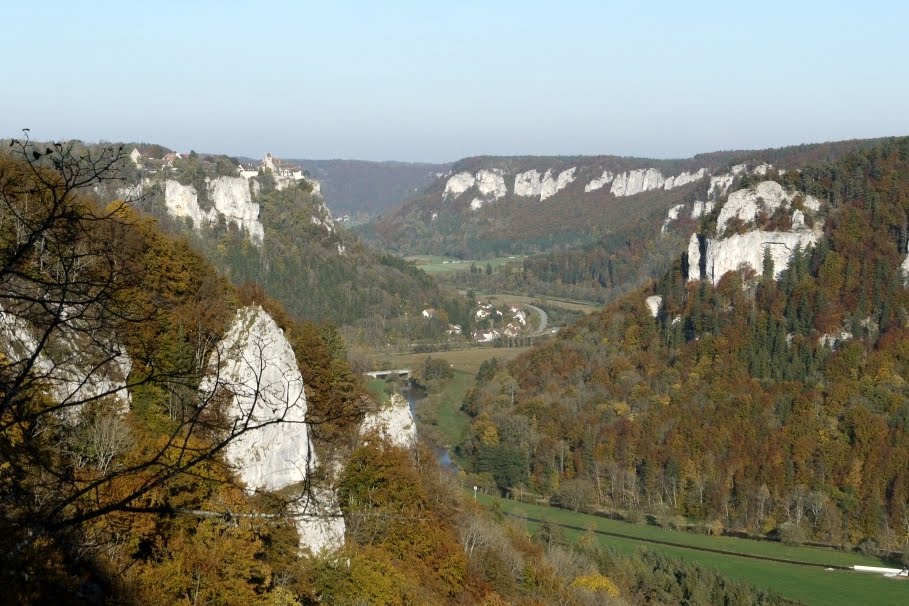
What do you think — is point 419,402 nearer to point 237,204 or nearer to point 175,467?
point 237,204

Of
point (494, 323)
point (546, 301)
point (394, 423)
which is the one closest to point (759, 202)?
point (494, 323)

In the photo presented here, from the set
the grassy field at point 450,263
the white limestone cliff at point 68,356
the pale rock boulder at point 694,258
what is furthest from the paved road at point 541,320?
the white limestone cliff at point 68,356

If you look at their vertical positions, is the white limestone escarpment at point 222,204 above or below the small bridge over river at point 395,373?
above

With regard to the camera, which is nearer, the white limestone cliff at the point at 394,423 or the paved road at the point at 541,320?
the white limestone cliff at the point at 394,423

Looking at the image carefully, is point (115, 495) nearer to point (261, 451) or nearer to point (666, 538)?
point (261, 451)

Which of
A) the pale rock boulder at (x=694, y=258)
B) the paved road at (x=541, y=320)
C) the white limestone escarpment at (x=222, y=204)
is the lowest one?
the paved road at (x=541, y=320)

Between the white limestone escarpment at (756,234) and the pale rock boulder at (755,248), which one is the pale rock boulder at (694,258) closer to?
the white limestone escarpment at (756,234)
